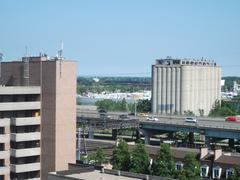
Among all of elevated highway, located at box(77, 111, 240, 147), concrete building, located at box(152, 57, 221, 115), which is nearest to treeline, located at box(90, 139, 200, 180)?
elevated highway, located at box(77, 111, 240, 147)

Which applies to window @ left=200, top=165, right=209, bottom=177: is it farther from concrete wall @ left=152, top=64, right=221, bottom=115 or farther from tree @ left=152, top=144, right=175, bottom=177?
concrete wall @ left=152, top=64, right=221, bottom=115

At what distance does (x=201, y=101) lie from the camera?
15725cm

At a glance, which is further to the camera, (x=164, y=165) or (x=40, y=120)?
(x=164, y=165)

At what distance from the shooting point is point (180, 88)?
154 m

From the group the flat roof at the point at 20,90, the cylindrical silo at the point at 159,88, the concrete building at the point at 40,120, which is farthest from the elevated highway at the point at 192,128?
the cylindrical silo at the point at 159,88

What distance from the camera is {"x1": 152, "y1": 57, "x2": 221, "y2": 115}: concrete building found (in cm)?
15250

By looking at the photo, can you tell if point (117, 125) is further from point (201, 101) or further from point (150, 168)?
point (201, 101)

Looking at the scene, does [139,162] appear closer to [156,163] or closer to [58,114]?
[156,163]

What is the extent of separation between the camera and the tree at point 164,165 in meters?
46.1

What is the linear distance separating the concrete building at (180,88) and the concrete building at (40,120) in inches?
4277

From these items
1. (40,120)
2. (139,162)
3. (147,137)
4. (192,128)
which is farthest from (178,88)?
(40,120)

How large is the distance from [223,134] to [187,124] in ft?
26.7

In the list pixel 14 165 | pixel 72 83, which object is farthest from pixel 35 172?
pixel 72 83

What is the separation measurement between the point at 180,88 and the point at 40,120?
115 metres
